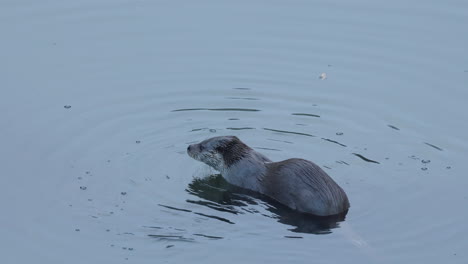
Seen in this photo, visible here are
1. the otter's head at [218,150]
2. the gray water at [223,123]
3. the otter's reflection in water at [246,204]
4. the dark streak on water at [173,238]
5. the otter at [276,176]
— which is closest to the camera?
the dark streak on water at [173,238]

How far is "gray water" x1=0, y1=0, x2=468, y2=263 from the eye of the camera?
29.2ft

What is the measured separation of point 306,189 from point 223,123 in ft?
7.16

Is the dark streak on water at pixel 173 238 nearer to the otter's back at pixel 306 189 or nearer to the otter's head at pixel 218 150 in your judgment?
the otter's back at pixel 306 189

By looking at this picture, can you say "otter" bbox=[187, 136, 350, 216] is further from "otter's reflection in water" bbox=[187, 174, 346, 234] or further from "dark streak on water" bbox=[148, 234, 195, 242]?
"dark streak on water" bbox=[148, 234, 195, 242]

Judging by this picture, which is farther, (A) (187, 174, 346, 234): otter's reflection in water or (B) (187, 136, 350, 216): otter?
(B) (187, 136, 350, 216): otter

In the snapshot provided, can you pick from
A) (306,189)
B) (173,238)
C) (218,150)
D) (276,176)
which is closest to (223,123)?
(218,150)

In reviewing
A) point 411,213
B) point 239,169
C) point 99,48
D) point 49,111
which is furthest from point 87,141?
point 411,213

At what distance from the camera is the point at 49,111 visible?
11.4 metres

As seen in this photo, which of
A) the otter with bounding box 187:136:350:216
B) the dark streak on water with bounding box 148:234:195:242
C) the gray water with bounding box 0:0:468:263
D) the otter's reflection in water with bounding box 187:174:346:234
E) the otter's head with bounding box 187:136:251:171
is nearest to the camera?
the dark streak on water with bounding box 148:234:195:242

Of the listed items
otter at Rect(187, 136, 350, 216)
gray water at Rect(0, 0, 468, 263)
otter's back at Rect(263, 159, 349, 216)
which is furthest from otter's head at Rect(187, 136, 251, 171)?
otter's back at Rect(263, 159, 349, 216)

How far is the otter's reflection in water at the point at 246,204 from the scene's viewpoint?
920cm

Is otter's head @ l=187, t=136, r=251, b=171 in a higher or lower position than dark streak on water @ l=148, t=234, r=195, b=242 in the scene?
higher

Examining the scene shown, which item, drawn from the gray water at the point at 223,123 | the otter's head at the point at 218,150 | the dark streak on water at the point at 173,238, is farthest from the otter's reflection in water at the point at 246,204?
the dark streak on water at the point at 173,238

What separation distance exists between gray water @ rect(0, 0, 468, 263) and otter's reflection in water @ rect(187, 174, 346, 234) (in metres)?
0.03
